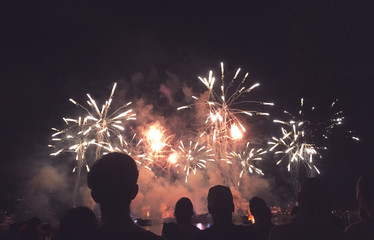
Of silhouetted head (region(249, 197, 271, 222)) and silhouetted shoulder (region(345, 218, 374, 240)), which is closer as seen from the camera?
silhouetted shoulder (region(345, 218, 374, 240))

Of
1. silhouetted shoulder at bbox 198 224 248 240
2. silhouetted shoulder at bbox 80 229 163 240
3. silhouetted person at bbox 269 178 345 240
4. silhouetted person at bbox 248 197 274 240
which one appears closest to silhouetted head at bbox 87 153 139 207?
silhouetted shoulder at bbox 80 229 163 240

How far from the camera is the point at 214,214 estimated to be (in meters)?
3.40

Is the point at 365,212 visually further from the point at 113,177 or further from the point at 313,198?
the point at 113,177

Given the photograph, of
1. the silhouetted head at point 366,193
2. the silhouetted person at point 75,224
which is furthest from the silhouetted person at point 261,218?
the silhouetted person at point 75,224

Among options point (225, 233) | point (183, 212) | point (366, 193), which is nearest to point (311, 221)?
point (225, 233)

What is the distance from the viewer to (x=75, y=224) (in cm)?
345

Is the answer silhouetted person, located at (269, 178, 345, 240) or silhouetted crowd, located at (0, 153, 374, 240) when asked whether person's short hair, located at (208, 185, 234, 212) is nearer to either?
silhouetted crowd, located at (0, 153, 374, 240)

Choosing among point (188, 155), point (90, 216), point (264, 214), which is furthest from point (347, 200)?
point (90, 216)

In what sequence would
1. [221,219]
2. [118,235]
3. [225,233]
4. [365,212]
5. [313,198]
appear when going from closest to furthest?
[118,235] → [225,233] → [221,219] → [313,198] → [365,212]

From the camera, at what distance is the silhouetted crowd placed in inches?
93.5

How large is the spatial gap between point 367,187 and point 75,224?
12.6 ft

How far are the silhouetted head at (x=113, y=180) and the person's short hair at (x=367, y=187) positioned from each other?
324 cm

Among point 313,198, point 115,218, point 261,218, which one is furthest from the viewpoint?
point 261,218

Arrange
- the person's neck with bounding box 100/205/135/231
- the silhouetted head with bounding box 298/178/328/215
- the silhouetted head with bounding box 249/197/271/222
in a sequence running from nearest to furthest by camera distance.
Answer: the person's neck with bounding box 100/205/135/231, the silhouetted head with bounding box 298/178/328/215, the silhouetted head with bounding box 249/197/271/222
